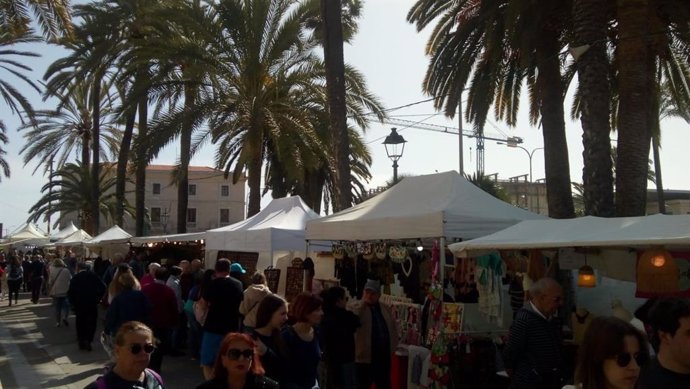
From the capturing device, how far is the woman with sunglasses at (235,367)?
148 inches

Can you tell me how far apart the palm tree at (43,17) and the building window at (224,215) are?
68.8 metres

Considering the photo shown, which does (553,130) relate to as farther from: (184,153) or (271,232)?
(184,153)

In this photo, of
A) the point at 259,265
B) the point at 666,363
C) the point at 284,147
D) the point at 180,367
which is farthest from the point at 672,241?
the point at 284,147

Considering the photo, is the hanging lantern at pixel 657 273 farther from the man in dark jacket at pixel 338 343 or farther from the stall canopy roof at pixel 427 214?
the man in dark jacket at pixel 338 343

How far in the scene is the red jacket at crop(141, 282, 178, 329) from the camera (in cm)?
978

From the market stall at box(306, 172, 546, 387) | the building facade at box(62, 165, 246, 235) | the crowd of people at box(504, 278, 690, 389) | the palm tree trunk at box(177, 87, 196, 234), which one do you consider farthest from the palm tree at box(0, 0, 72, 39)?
the building facade at box(62, 165, 246, 235)

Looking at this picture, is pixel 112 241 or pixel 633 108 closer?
pixel 633 108

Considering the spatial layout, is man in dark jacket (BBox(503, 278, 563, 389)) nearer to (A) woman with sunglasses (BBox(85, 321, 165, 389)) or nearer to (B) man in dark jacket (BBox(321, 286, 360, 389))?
(B) man in dark jacket (BBox(321, 286, 360, 389))

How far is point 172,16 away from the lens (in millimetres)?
17531

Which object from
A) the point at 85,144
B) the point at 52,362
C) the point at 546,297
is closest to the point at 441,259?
the point at 546,297

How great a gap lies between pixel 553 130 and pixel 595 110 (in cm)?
287

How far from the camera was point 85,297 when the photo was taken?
12.8 m

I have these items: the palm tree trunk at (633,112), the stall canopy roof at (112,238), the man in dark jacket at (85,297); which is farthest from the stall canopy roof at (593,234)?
the stall canopy roof at (112,238)

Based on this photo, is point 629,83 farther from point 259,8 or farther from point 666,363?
point 259,8
